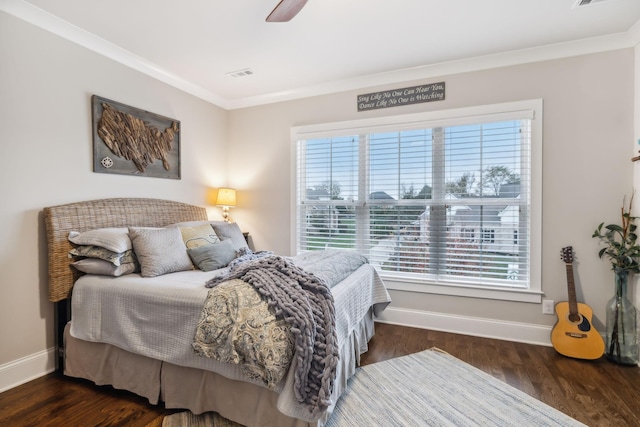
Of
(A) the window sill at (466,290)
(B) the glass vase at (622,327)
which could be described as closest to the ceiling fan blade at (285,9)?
(A) the window sill at (466,290)

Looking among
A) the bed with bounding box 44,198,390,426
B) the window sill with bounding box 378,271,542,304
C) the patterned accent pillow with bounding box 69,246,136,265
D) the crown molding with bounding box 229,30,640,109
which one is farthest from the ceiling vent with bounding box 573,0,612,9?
the patterned accent pillow with bounding box 69,246,136,265

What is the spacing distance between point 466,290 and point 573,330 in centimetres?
82

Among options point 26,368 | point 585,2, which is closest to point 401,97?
point 585,2

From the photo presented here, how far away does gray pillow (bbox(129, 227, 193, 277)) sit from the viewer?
7.25ft

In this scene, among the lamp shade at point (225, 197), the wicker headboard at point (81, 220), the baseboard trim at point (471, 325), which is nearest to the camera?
the wicker headboard at point (81, 220)

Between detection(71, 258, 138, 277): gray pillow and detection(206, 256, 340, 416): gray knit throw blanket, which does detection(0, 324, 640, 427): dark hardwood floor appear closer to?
detection(71, 258, 138, 277): gray pillow

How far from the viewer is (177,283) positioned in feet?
6.41

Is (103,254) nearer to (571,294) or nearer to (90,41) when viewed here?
(90,41)

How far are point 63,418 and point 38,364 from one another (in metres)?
0.72

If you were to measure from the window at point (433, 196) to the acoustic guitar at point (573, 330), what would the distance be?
0.23m

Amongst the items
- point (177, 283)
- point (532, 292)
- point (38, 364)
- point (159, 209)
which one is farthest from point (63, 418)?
point (532, 292)

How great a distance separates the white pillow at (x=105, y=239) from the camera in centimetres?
217

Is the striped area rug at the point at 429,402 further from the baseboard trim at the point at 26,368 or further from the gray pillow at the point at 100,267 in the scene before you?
the baseboard trim at the point at 26,368

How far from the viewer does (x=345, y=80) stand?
11.1 feet
